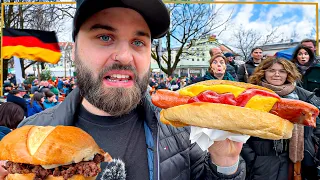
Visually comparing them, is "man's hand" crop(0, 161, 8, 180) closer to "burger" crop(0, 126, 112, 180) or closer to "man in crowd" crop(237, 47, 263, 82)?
"burger" crop(0, 126, 112, 180)

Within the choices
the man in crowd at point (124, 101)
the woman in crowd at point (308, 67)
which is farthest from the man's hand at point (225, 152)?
the woman in crowd at point (308, 67)

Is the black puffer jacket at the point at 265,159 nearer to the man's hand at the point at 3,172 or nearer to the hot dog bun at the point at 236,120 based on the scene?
the hot dog bun at the point at 236,120

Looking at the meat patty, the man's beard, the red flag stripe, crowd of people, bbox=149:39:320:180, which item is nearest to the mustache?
the man's beard

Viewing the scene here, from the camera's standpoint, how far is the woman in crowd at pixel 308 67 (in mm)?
5074

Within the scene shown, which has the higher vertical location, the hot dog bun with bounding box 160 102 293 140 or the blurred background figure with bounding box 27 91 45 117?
the hot dog bun with bounding box 160 102 293 140

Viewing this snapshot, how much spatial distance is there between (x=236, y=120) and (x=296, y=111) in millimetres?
307

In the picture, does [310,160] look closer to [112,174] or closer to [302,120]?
[302,120]

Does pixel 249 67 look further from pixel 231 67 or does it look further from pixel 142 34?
pixel 142 34

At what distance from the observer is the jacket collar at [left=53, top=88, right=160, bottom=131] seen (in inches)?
71.2

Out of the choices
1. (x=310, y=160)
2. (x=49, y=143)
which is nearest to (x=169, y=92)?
(x=49, y=143)

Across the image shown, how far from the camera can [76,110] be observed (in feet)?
6.19

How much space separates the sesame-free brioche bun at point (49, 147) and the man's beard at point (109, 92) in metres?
0.25

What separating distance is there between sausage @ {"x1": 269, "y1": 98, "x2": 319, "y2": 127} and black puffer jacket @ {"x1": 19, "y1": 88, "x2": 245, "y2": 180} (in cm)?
41

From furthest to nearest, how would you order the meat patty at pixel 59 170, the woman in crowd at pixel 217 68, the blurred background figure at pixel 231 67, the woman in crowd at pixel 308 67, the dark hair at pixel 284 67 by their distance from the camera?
the blurred background figure at pixel 231 67, the woman in crowd at pixel 308 67, the woman in crowd at pixel 217 68, the dark hair at pixel 284 67, the meat patty at pixel 59 170
